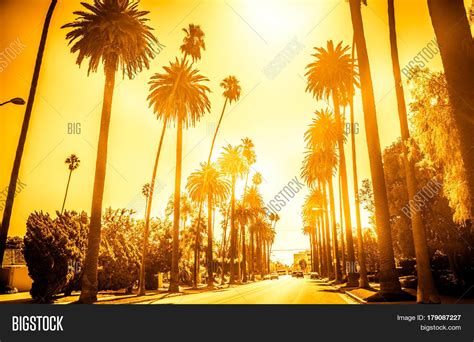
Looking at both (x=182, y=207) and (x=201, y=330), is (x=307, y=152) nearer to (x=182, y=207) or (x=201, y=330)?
(x=182, y=207)

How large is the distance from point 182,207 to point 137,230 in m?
35.9

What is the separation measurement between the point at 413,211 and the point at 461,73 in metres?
7.92

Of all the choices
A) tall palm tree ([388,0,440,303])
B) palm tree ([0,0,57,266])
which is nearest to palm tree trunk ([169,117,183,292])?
palm tree ([0,0,57,266])

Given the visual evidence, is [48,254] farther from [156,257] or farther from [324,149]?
[324,149]

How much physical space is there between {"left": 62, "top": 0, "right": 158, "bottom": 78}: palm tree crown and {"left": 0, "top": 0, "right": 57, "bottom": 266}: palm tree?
2.80m

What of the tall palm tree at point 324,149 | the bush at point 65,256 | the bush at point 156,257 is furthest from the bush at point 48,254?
the tall palm tree at point 324,149

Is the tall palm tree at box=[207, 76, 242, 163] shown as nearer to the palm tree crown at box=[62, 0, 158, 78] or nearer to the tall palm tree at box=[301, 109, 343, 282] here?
the tall palm tree at box=[301, 109, 343, 282]

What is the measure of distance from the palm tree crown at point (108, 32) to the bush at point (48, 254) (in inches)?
461

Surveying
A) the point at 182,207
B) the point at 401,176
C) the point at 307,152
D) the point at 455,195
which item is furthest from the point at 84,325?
the point at 182,207

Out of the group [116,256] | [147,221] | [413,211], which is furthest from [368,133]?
[116,256]

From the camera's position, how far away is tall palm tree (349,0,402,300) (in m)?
18.1

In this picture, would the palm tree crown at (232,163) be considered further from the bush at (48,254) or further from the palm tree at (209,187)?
the bush at (48,254)

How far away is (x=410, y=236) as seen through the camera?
36.4 metres

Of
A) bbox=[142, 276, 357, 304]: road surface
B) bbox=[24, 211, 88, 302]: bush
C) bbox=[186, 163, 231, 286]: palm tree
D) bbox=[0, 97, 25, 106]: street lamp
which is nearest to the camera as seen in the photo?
bbox=[0, 97, 25, 106]: street lamp
